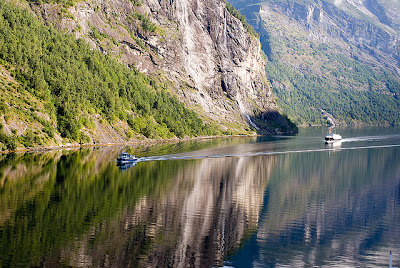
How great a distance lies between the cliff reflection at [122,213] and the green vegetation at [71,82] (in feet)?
132

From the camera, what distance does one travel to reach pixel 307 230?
184ft

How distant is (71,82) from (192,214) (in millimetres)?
104926

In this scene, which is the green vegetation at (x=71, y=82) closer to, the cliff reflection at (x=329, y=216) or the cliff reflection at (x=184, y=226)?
the cliff reflection at (x=184, y=226)

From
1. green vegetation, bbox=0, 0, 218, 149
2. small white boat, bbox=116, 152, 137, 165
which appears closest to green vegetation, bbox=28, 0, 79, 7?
green vegetation, bbox=0, 0, 218, 149

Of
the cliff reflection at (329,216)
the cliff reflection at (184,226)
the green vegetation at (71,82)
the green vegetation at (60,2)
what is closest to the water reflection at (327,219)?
the cliff reflection at (329,216)

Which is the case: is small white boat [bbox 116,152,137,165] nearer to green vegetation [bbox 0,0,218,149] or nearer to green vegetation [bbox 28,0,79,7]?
green vegetation [bbox 0,0,218,149]

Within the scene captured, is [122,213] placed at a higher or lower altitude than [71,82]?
lower

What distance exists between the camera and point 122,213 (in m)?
60.7

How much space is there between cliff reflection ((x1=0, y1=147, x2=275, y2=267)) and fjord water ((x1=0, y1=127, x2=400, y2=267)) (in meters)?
0.11

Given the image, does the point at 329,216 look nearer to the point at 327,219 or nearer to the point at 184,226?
the point at 327,219

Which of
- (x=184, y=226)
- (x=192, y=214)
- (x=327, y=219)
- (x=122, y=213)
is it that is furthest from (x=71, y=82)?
(x=327, y=219)

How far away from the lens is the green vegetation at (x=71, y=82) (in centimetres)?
14075

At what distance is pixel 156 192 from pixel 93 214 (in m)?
17.3

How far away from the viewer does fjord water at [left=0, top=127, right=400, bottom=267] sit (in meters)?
45.8
